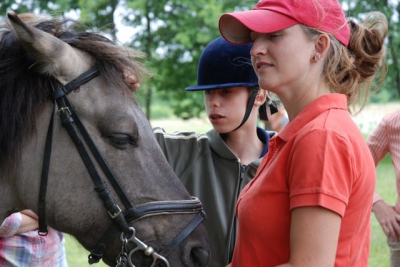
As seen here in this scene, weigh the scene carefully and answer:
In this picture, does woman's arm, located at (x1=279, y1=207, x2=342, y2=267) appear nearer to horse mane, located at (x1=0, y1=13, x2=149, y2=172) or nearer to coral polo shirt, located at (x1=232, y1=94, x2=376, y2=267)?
coral polo shirt, located at (x1=232, y1=94, x2=376, y2=267)

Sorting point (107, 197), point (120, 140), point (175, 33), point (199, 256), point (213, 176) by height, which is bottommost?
point (175, 33)

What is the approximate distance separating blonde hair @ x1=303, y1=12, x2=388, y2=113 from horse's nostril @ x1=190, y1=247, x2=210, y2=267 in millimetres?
895

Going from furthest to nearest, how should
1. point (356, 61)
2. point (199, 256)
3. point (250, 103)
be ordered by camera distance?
point (250, 103)
point (199, 256)
point (356, 61)

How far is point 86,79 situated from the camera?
2430mm

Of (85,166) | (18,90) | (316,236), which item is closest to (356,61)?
(316,236)

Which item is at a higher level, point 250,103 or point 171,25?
point 250,103

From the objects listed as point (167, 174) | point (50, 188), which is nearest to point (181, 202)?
point (167, 174)

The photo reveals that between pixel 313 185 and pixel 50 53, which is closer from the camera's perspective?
pixel 313 185

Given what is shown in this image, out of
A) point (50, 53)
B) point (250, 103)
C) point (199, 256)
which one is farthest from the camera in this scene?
point (250, 103)

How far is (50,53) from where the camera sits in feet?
7.56

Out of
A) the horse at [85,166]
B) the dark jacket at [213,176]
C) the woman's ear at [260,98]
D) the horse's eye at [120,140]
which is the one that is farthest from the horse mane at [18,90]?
the woman's ear at [260,98]

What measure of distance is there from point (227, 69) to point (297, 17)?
109 cm

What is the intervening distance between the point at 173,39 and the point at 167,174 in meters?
15.0

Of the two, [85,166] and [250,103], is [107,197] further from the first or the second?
[250,103]
